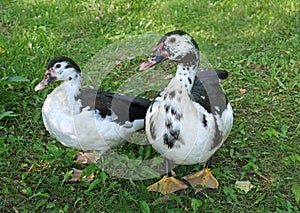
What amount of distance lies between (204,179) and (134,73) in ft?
6.85

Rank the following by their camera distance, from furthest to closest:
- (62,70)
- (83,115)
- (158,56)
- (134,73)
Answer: (134,73)
(62,70)
(83,115)
(158,56)

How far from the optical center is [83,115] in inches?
148

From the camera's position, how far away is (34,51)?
18.7ft

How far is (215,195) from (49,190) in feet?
4.58

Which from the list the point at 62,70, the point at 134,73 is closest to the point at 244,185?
the point at 62,70

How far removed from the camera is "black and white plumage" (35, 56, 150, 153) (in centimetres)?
374

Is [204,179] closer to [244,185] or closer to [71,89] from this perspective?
[244,185]

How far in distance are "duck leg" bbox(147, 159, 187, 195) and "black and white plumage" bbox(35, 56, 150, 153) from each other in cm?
49

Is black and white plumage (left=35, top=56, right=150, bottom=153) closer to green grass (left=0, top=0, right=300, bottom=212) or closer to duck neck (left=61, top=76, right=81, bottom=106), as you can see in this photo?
duck neck (left=61, top=76, right=81, bottom=106)

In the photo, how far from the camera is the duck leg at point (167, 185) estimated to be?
3.78 metres

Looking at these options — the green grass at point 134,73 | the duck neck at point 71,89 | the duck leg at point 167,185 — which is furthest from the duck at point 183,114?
the duck neck at point 71,89

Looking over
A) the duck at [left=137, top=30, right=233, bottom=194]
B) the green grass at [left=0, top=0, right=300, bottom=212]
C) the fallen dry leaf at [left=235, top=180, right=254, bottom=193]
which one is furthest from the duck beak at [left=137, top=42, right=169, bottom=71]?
the fallen dry leaf at [left=235, top=180, right=254, bottom=193]

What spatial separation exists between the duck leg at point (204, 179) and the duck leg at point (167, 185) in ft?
0.32

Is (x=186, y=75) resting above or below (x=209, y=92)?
above
